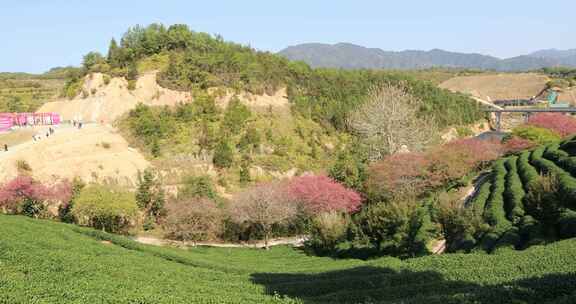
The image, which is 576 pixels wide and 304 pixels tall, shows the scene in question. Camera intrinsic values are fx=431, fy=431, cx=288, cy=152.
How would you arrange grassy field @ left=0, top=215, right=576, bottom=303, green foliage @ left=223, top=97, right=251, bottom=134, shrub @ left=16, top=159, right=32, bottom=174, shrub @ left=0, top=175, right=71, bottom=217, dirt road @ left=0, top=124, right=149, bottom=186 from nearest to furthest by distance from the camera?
1. grassy field @ left=0, top=215, right=576, bottom=303
2. shrub @ left=0, top=175, right=71, bottom=217
3. shrub @ left=16, top=159, right=32, bottom=174
4. dirt road @ left=0, top=124, right=149, bottom=186
5. green foliage @ left=223, top=97, right=251, bottom=134

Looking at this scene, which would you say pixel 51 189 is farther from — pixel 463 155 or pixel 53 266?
pixel 463 155

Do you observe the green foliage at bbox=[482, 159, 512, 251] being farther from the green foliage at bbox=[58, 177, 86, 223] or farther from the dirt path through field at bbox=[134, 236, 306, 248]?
the green foliage at bbox=[58, 177, 86, 223]

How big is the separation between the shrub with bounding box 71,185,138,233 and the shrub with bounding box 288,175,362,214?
11.1 meters

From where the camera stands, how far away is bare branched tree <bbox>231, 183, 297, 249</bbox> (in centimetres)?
2842

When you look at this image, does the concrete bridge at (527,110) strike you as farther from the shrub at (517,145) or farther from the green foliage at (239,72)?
the shrub at (517,145)

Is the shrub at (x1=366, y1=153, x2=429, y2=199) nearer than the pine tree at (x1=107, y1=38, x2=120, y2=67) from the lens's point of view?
Yes

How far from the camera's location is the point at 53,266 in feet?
40.9

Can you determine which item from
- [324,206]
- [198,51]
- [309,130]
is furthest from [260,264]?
[198,51]

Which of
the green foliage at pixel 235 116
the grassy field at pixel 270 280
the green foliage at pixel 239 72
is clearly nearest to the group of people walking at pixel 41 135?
the green foliage at pixel 239 72

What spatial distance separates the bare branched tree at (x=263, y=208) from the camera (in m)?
28.4

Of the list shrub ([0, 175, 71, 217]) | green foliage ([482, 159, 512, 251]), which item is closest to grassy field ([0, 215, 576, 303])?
green foliage ([482, 159, 512, 251])

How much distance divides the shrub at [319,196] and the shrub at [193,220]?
18.2ft

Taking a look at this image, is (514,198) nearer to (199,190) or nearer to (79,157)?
(199,190)

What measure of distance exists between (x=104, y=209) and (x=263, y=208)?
10.3m
